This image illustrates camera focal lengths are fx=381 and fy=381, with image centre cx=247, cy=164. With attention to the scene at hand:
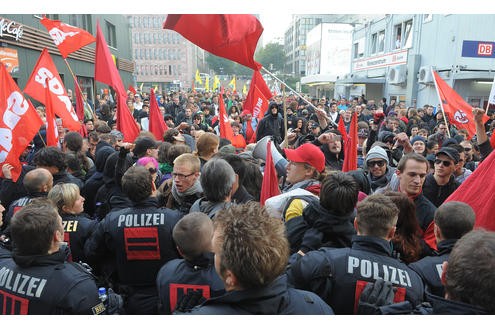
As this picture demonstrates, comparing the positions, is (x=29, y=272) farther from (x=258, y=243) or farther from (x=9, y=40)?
(x=9, y=40)

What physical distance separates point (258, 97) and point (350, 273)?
6.74 meters

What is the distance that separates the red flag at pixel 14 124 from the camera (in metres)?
4.52

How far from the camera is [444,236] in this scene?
2.38 m

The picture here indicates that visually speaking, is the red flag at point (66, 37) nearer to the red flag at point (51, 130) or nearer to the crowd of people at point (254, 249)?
the red flag at point (51, 130)

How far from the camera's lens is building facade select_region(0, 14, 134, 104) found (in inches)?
539

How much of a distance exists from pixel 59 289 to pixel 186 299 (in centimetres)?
71

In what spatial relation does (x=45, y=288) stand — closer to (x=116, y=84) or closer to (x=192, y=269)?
(x=192, y=269)

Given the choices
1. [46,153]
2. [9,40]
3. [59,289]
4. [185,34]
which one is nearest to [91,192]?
[46,153]

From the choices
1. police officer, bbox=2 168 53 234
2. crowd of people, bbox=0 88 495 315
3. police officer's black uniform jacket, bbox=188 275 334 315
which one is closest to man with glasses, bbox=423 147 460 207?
crowd of people, bbox=0 88 495 315

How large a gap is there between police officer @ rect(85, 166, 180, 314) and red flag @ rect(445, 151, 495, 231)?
7.67 ft

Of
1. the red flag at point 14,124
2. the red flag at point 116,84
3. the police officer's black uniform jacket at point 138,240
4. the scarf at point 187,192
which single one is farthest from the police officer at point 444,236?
the red flag at point 116,84

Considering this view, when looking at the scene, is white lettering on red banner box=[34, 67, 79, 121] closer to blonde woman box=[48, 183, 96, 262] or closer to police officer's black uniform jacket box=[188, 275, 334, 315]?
blonde woman box=[48, 183, 96, 262]

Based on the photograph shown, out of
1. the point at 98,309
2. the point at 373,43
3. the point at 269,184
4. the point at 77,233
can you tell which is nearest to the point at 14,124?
the point at 77,233

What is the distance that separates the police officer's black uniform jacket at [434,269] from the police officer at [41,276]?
6.16 ft
